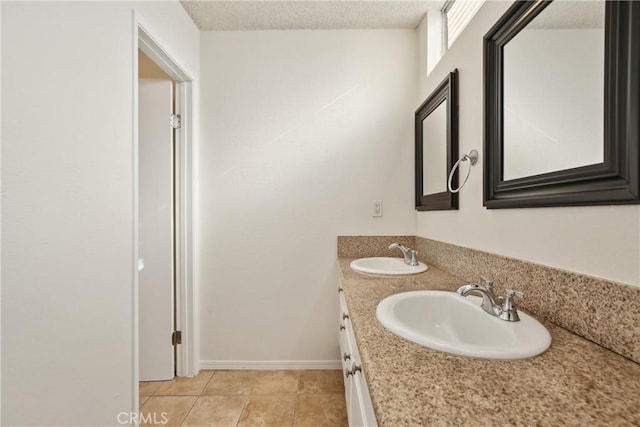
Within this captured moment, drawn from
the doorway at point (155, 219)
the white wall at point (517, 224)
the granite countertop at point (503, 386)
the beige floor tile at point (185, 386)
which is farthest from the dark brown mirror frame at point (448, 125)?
the beige floor tile at point (185, 386)

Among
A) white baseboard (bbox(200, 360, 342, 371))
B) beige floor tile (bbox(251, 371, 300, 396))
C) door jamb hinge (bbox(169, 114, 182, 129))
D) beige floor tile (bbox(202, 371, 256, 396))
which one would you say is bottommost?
beige floor tile (bbox(202, 371, 256, 396))

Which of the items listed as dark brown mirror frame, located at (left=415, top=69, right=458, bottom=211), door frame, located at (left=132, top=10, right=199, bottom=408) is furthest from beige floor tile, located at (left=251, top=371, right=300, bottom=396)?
dark brown mirror frame, located at (left=415, top=69, right=458, bottom=211)

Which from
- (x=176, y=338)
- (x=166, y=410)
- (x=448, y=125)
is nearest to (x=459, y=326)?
(x=448, y=125)

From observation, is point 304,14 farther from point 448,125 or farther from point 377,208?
point 377,208

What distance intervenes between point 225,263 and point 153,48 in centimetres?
136

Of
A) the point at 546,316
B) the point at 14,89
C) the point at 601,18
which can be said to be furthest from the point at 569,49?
the point at 14,89

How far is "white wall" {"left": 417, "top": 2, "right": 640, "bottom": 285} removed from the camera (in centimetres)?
60

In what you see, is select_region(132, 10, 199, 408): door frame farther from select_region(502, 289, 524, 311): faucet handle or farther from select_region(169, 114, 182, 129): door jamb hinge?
select_region(502, 289, 524, 311): faucet handle

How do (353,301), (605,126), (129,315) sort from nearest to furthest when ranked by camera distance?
(605,126), (353,301), (129,315)

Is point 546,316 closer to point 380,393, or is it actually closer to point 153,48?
point 380,393

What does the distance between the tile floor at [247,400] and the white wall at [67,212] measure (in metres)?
0.49

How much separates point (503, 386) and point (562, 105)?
745 mm

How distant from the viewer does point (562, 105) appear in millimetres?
742

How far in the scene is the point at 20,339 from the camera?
79 centimetres
